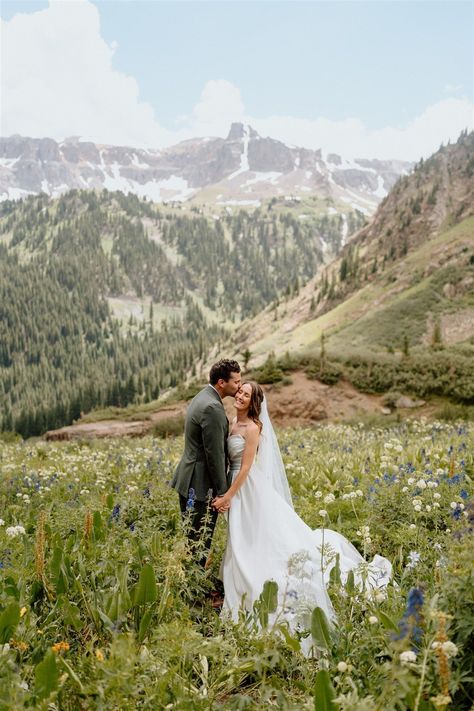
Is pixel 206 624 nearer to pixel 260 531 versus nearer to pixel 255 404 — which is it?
pixel 260 531

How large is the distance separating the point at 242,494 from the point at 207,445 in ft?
2.17

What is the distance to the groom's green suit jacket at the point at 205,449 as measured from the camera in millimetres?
5305

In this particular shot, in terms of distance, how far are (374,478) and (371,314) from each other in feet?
150

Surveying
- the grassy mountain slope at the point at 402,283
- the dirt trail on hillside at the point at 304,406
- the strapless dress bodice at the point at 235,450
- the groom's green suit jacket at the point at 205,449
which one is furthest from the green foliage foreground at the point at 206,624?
the grassy mountain slope at the point at 402,283

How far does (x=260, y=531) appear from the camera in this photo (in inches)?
205

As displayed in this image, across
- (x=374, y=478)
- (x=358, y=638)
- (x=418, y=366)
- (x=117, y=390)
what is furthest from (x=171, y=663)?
(x=117, y=390)

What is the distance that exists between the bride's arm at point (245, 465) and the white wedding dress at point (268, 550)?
0.10 m

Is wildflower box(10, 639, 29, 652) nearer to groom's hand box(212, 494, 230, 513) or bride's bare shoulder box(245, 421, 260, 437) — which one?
groom's hand box(212, 494, 230, 513)

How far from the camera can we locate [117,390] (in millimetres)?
114812

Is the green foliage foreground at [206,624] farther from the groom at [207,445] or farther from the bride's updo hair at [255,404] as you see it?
the bride's updo hair at [255,404]

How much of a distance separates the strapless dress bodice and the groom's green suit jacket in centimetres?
7

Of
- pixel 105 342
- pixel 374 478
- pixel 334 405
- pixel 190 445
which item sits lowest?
pixel 105 342

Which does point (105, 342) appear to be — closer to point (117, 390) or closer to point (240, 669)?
point (117, 390)

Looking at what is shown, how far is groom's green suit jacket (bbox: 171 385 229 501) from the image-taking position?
5.30 m
